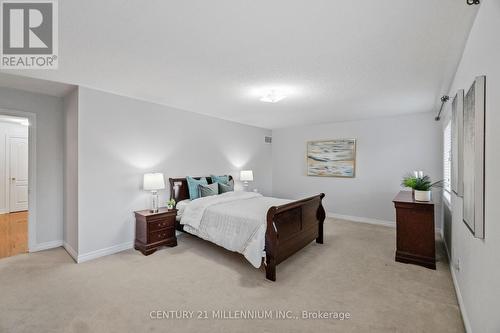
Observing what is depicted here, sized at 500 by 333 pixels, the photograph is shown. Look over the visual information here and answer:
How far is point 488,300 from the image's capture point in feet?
4.38

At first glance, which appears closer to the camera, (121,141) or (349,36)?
(349,36)

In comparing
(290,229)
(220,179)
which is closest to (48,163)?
(220,179)

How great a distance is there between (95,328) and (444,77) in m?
4.50

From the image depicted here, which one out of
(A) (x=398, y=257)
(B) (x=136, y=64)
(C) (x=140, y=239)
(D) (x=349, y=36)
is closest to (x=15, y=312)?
(C) (x=140, y=239)

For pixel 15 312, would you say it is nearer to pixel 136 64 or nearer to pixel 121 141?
pixel 121 141

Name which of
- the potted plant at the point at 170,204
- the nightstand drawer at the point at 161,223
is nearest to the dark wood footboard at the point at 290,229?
the nightstand drawer at the point at 161,223

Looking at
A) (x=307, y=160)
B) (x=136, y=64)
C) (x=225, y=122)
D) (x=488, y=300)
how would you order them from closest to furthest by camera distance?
1. (x=488, y=300)
2. (x=136, y=64)
3. (x=225, y=122)
4. (x=307, y=160)

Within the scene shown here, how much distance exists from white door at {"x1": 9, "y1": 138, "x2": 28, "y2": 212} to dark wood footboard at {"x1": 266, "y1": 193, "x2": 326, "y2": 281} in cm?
688

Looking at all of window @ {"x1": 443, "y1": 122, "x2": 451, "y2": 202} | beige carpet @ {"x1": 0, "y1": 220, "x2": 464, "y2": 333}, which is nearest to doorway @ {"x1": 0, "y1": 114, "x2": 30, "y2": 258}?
beige carpet @ {"x1": 0, "y1": 220, "x2": 464, "y2": 333}

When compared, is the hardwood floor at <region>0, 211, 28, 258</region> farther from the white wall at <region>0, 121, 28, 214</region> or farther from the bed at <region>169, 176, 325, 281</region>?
the bed at <region>169, 176, 325, 281</region>

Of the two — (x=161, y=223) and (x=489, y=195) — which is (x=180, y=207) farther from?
(x=489, y=195)

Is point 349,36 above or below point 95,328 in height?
above

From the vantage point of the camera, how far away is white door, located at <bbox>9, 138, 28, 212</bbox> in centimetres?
574

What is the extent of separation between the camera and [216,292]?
7.97ft
